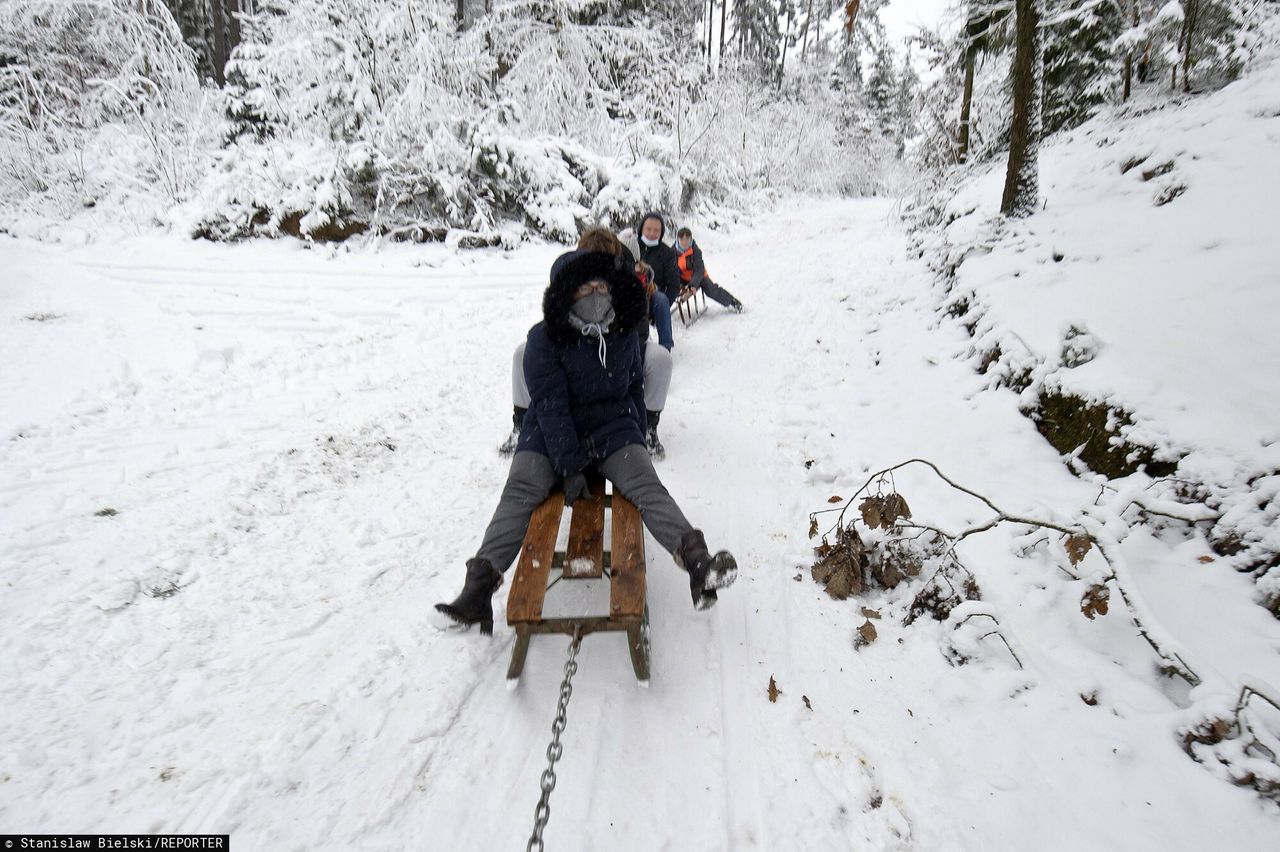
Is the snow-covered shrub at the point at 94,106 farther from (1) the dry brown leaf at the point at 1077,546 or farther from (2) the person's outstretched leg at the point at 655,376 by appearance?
(1) the dry brown leaf at the point at 1077,546

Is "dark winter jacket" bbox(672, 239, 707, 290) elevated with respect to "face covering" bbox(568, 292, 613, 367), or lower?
elevated

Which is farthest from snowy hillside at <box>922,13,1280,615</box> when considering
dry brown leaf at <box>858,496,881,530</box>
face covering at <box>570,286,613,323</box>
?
face covering at <box>570,286,613,323</box>

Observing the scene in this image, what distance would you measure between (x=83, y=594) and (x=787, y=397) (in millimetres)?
4998

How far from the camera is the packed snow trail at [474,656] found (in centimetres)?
196

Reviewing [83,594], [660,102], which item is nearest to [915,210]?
[660,102]

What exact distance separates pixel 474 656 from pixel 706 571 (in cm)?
116

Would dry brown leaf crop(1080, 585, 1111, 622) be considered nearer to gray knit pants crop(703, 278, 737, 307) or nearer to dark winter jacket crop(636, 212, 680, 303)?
dark winter jacket crop(636, 212, 680, 303)

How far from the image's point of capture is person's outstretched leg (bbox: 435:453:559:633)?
244 cm

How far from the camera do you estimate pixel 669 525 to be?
2748 millimetres

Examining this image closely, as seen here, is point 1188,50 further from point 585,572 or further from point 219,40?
point 219,40

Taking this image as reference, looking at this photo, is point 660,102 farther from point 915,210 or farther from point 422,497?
point 422,497

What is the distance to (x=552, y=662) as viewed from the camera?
2.63 m

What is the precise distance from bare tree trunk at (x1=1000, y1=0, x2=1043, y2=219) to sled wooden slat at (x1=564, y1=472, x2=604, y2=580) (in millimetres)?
6235

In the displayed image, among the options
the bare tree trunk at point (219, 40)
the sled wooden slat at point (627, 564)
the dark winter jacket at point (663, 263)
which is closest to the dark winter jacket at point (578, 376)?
the sled wooden slat at point (627, 564)
